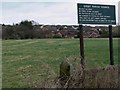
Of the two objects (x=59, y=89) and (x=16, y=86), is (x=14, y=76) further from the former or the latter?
(x=59, y=89)

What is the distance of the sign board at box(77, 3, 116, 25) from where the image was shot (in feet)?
28.1

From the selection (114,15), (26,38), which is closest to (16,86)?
(114,15)

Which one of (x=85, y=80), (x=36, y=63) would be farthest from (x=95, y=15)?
(x=36, y=63)

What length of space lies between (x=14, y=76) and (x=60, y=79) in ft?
14.9

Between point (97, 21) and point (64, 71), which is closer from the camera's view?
point (64, 71)

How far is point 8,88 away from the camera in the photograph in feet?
26.7

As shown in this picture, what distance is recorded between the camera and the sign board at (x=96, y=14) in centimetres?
856

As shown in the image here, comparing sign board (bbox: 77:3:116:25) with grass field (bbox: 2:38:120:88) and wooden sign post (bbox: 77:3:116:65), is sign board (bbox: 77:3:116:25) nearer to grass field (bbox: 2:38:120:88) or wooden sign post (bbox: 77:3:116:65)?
wooden sign post (bbox: 77:3:116:65)

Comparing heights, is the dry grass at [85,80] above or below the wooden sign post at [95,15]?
below

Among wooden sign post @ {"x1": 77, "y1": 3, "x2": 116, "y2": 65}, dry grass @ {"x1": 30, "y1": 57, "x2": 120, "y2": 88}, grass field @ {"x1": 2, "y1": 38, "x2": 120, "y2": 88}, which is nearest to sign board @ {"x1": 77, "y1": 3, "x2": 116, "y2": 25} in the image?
wooden sign post @ {"x1": 77, "y1": 3, "x2": 116, "y2": 65}

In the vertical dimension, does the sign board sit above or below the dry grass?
above

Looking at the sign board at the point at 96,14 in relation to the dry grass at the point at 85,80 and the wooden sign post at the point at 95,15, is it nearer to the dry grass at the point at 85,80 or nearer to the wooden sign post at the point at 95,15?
the wooden sign post at the point at 95,15

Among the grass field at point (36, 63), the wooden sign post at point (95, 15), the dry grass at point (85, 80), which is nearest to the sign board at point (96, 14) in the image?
the wooden sign post at point (95, 15)

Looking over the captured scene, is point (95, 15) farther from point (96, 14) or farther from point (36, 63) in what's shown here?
point (36, 63)
